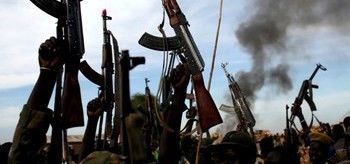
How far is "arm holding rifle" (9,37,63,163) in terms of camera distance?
3.09 meters

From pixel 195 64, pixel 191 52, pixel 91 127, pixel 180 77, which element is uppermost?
pixel 191 52

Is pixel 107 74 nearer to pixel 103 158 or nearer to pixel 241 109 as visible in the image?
pixel 103 158

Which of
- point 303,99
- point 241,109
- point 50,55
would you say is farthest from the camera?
point 241,109

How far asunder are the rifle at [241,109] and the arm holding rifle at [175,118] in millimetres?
6237

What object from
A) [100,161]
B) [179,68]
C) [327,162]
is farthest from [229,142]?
[327,162]

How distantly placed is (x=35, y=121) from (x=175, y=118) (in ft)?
3.33

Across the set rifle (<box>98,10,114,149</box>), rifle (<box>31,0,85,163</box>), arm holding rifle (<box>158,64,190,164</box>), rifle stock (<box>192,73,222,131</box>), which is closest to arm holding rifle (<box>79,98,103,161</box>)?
rifle (<box>98,10,114,149</box>)

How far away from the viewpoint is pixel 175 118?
362 cm

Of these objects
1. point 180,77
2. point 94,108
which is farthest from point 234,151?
point 94,108

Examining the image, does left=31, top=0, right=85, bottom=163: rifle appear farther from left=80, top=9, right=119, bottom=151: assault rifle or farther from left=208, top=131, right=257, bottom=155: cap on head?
left=208, top=131, right=257, bottom=155: cap on head

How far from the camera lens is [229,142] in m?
3.79

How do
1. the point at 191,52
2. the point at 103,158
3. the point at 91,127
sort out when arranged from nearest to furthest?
the point at 103,158, the point at 91,127, the point at 191,52

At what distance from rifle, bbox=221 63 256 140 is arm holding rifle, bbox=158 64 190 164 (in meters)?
6.24

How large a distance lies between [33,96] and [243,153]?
1.61 meters
